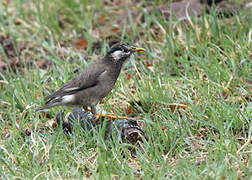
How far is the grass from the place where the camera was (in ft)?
13.6

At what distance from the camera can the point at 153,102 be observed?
5.39 meters

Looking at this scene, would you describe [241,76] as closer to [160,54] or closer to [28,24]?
[160,54]

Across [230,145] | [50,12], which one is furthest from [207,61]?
[50,12]

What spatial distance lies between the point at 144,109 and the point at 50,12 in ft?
12.8

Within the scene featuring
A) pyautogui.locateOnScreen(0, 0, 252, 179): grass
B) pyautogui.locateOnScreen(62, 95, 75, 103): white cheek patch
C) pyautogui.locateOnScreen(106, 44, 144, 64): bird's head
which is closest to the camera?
pyautogui.locateOnScreen(0, 0, 252, 179): grass

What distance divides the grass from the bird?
0.30 metres

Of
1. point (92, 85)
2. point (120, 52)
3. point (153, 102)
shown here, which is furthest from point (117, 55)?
point (153, 102)

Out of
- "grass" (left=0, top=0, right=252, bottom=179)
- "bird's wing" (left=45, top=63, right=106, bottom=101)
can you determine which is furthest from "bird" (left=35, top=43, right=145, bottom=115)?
"grass" (left=0, top=0, right=252, bottom=179)

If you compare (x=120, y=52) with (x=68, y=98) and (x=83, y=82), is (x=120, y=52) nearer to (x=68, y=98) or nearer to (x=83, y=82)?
(x=83, y=82)

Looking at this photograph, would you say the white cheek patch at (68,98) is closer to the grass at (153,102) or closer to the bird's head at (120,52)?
the grass at (153,102)

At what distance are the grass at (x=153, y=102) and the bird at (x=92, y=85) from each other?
0.30 metres

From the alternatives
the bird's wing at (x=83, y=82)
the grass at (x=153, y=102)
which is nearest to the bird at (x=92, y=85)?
the bird's wing at (x=83, y=82)

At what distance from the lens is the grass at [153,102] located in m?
4.14

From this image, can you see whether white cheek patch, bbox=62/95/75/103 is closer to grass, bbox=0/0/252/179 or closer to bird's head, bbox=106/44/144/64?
grass, bbox=0/0/252/179
